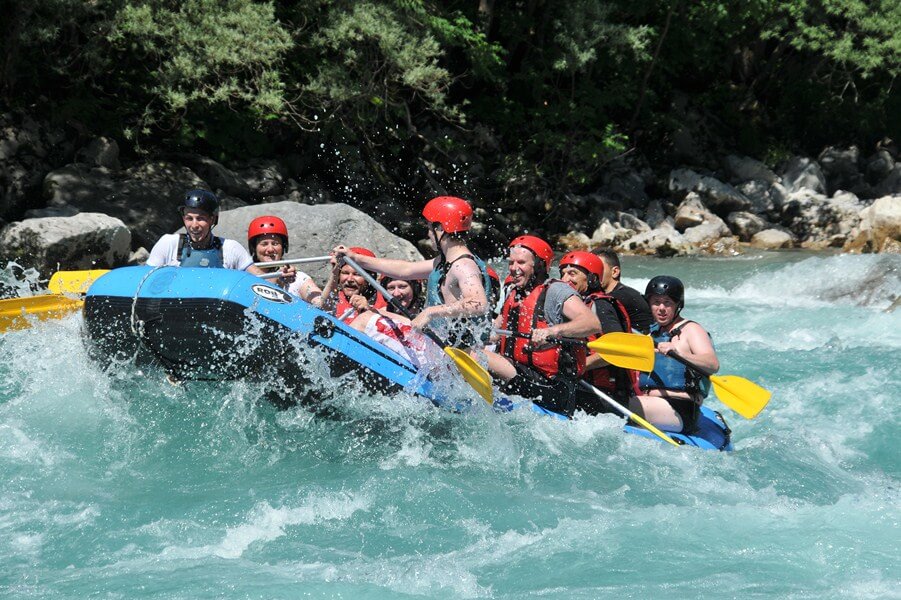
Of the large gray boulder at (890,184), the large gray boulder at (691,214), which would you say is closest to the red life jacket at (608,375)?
the large gray boulder at (691,214)

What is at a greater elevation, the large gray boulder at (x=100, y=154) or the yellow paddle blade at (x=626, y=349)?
the large gray boulder at (x=100, y=154)

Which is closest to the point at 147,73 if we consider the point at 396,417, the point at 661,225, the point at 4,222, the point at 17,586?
the point at 4,222

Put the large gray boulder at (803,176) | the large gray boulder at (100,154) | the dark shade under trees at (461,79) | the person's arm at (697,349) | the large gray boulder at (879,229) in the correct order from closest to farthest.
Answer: the person's arm at (697,349) < the dark shade under trees at (461,79) < the large gray boulder at (100,154) < the large gray boulder at (879,229) < the large gray boulder at (803,176)

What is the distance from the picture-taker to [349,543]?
14.4 feet

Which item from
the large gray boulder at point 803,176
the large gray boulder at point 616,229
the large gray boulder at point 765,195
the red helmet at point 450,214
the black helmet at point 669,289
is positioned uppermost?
the large gray boulder at point 803,176

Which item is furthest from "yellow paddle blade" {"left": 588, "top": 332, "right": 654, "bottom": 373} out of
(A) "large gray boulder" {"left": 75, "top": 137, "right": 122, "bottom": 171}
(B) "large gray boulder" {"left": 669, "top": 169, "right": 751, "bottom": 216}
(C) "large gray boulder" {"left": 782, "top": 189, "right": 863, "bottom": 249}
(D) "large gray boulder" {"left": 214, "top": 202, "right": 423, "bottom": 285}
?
(B) "large gray boulder" {"left": 669, "top": 169, "right": 751, "bottom": 216}

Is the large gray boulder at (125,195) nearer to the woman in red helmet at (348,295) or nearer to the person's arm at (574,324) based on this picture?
the woman in red helmet at (348,295)

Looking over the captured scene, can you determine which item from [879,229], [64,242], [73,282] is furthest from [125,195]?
[879,229]

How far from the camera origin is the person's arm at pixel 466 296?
4789mm

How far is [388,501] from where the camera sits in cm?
478

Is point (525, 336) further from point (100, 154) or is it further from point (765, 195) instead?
point (765, 195)

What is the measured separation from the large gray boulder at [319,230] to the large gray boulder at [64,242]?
1.33 metres

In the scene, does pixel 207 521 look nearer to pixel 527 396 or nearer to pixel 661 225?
pixel 527 396

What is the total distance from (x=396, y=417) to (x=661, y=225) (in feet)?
40.7
